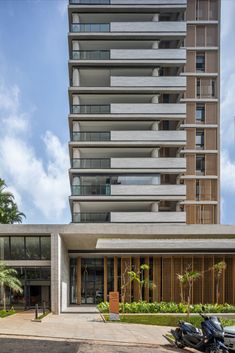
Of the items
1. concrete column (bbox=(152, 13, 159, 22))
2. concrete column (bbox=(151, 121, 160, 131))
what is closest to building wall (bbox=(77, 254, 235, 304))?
concrete column (bbox=(151, 121, 160, 131))

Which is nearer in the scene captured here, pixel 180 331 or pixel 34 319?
pixel 180 331

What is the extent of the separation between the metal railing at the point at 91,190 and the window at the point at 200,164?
1495 centimetres

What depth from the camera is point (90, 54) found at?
4309cm

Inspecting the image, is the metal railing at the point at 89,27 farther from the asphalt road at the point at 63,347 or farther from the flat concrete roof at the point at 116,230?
the asphalt road at the point at 63,347

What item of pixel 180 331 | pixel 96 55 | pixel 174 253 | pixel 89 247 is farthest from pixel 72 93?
pixel 180 331

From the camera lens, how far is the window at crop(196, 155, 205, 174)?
49000 mm

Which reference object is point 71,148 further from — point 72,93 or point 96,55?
point 96,55

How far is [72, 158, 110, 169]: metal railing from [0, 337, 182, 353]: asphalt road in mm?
27920

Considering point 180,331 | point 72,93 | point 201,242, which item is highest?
point 72,93

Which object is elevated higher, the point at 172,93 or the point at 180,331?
the point at 172,93

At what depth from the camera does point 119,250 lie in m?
29.3

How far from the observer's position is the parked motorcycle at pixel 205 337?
1145cm

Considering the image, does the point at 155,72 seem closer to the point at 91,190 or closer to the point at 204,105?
the point at 204,105

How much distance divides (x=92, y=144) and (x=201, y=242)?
18.1 metres
